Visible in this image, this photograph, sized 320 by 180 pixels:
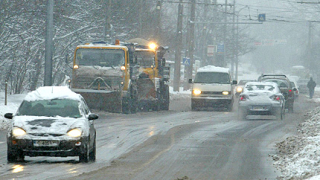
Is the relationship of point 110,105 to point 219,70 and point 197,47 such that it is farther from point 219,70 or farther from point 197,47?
point 197,47

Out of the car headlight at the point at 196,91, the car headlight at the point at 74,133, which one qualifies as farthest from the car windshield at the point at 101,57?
the car headlight at the point at 74,133

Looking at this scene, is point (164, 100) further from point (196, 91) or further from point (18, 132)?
point (18, 132)

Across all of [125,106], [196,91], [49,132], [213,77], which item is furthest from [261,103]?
[49,132]

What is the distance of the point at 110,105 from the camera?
89.2ft

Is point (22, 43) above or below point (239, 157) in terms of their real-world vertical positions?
above

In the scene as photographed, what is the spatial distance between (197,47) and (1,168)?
69501 mm

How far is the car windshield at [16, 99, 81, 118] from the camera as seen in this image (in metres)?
12.8

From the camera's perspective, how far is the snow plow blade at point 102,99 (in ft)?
87.1

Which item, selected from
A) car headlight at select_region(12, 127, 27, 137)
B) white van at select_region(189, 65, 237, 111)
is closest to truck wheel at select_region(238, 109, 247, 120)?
white van at select_region(189, 65, 237, 111)

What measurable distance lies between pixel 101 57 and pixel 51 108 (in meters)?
13.8

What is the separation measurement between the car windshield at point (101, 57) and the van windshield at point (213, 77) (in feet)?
22.6

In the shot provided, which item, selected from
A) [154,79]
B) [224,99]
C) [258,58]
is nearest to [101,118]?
[154,79]

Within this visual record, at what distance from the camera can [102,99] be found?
1053 inches

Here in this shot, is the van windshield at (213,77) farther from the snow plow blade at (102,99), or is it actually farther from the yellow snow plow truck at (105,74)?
the snow plow blade at (102,99)
